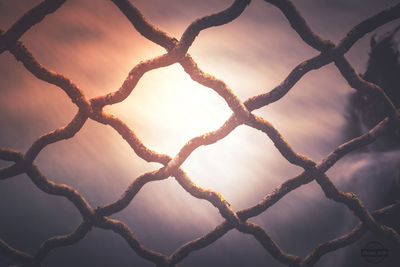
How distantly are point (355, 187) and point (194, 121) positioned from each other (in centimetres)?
33

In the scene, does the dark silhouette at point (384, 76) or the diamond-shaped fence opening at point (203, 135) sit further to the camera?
the dark silhouette at point (384, 76)

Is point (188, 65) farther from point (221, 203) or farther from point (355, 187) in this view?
point (355, 187)

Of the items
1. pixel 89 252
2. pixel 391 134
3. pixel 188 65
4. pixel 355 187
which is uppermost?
pixel 188 65

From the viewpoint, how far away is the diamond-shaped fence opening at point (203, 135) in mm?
335

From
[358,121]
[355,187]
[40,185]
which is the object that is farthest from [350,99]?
[40,185]

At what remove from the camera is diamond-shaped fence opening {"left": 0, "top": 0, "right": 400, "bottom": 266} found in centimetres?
33

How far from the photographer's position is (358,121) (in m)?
0.49

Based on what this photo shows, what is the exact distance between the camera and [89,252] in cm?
51

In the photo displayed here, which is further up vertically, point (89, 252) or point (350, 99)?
point (350, 99)

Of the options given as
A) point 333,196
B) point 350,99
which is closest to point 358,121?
point 350,99

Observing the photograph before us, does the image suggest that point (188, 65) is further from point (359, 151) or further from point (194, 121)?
point (359, 151)

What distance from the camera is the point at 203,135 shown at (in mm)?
364

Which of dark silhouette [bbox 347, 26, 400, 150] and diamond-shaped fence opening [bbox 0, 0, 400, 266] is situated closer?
diamond-shaped fence opening [bbox 0, 0, 400, 266]

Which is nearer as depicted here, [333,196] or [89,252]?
[333,196]
